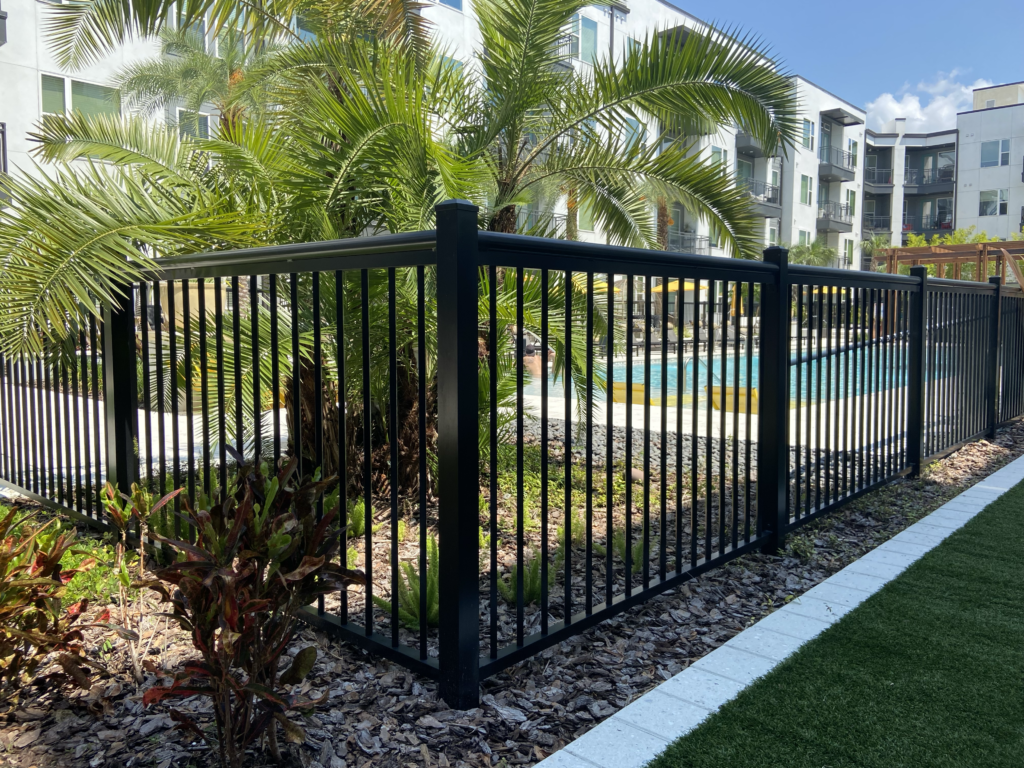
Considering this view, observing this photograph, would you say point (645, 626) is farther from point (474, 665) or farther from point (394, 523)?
point (394, 523)

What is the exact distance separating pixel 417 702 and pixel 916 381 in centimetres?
537

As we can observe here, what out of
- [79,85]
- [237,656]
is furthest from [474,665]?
[79,85]

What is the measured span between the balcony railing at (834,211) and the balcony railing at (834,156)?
252cm

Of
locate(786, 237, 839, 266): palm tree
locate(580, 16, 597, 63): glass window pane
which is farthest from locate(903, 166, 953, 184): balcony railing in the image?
locate(580, 16, 597, 63): glass window pane

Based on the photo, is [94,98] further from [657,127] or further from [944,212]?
[944,212]

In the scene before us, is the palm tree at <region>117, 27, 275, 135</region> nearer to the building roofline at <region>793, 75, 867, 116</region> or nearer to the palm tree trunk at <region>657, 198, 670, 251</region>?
the palm tree trunk at <region>657, 198, 670, 251</region>

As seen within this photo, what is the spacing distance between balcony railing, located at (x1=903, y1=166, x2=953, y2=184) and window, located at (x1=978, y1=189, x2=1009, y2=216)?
5.64 metres

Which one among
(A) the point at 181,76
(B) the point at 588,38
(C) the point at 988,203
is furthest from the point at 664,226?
(C) the point at 988,203

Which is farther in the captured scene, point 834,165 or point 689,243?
point 834,165

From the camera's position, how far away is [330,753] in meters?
2.34

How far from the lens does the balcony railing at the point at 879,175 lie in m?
56.4

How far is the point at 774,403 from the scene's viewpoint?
4434 mm

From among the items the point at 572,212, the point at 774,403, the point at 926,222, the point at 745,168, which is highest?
the point at 745,168

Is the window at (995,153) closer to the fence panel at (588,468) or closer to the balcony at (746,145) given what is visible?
the balcony at (746,145)
